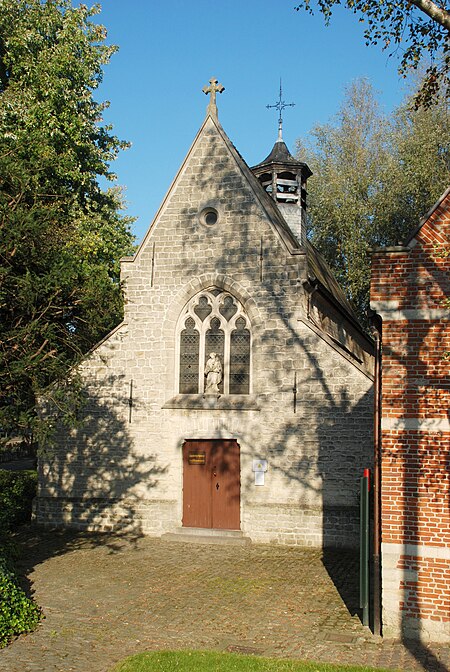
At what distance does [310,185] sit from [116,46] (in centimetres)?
1170

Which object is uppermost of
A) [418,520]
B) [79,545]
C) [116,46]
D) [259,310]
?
[116,46]

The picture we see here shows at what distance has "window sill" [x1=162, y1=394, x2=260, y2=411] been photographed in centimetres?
1652

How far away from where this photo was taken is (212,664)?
26.0 ft

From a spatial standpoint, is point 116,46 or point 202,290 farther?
point 116,46

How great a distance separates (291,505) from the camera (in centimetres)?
1584

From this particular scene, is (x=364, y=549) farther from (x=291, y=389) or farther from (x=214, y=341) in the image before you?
(x=214, y=341)

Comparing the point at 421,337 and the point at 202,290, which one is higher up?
the point at 202,290

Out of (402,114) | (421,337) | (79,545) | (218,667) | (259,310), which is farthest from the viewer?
(402,114)

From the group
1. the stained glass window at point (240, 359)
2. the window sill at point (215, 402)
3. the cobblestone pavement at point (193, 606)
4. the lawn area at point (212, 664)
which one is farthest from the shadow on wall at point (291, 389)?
the lawn area at point (212, 664)

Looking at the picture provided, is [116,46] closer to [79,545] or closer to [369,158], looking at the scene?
[369,158]

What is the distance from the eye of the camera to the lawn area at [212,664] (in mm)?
7777

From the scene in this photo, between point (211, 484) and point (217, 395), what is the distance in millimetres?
2214

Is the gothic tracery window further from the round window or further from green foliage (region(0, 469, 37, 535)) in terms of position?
green foliage (region(0, 469, 37, 535))

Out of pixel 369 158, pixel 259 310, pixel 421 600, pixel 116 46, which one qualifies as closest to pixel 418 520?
pixel 421 600
